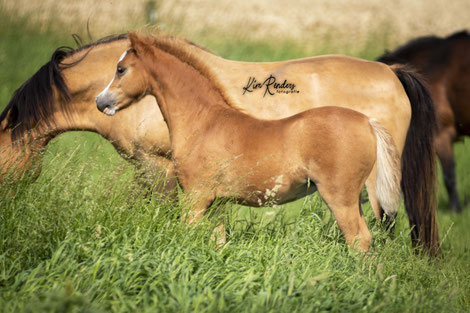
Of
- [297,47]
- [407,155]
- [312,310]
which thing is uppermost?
[312,310]

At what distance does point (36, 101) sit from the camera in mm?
5086

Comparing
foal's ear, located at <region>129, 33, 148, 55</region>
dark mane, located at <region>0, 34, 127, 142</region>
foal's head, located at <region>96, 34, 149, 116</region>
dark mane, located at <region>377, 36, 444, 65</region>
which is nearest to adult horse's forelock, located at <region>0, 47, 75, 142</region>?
dark mane, located at <region>0, 34, 127, 142</region>

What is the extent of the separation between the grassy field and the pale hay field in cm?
759

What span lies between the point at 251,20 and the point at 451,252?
9604 mm

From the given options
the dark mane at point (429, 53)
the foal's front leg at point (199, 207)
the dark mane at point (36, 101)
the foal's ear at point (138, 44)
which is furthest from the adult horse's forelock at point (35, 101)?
the dark mane at point (429, 53)

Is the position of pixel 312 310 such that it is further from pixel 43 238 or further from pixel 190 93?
pixel 190 93

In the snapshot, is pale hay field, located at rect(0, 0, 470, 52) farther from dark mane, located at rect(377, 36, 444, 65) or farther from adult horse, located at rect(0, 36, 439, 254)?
adult horse, located at rect(0, 36, 439, 254)

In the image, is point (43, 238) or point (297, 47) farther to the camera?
point (297, 47)

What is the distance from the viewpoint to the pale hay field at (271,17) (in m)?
12.4

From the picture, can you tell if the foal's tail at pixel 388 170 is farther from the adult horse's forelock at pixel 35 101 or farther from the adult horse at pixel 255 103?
the adult horse's forelock at pixel 35 101

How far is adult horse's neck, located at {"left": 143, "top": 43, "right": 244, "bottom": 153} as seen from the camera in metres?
4.33

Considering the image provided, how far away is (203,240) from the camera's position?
3812 millimetres

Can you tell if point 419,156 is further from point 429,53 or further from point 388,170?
point 429,53

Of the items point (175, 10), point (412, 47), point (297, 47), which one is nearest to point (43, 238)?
point (412, 47)
